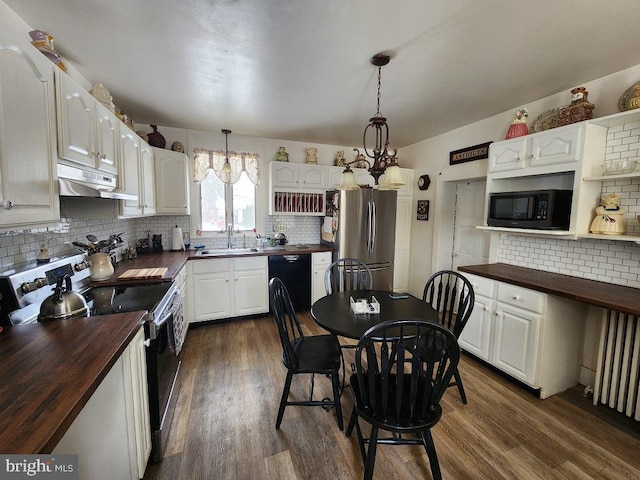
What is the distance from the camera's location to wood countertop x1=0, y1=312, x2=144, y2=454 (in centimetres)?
68

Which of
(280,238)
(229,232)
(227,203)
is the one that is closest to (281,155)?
(227,203)

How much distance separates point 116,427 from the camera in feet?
4.00

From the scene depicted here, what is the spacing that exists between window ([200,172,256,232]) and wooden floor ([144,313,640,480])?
206 centimetres

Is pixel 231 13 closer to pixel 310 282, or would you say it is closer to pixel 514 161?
pixel 514 161

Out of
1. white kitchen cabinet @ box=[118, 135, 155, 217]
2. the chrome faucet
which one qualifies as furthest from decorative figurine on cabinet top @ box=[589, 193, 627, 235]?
the chrome faucet

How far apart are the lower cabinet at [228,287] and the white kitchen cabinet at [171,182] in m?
0.69

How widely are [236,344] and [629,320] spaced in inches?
125

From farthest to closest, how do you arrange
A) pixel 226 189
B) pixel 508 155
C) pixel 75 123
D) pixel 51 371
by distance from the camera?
1. pixel 226 189
2. pixel 508 155
3. pixel 75 123
4. pixel 51 371

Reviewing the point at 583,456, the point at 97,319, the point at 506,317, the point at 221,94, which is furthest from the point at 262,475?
the point at 221,94

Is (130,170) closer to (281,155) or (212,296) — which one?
(212,296)

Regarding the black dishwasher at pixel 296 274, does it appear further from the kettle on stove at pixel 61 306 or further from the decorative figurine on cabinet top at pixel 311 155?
the kettle on stove at pixel 61 306

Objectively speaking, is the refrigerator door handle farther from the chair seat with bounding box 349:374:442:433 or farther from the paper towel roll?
the paper towel roll

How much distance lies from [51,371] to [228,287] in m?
2.44

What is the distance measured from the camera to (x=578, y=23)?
4.98ft
